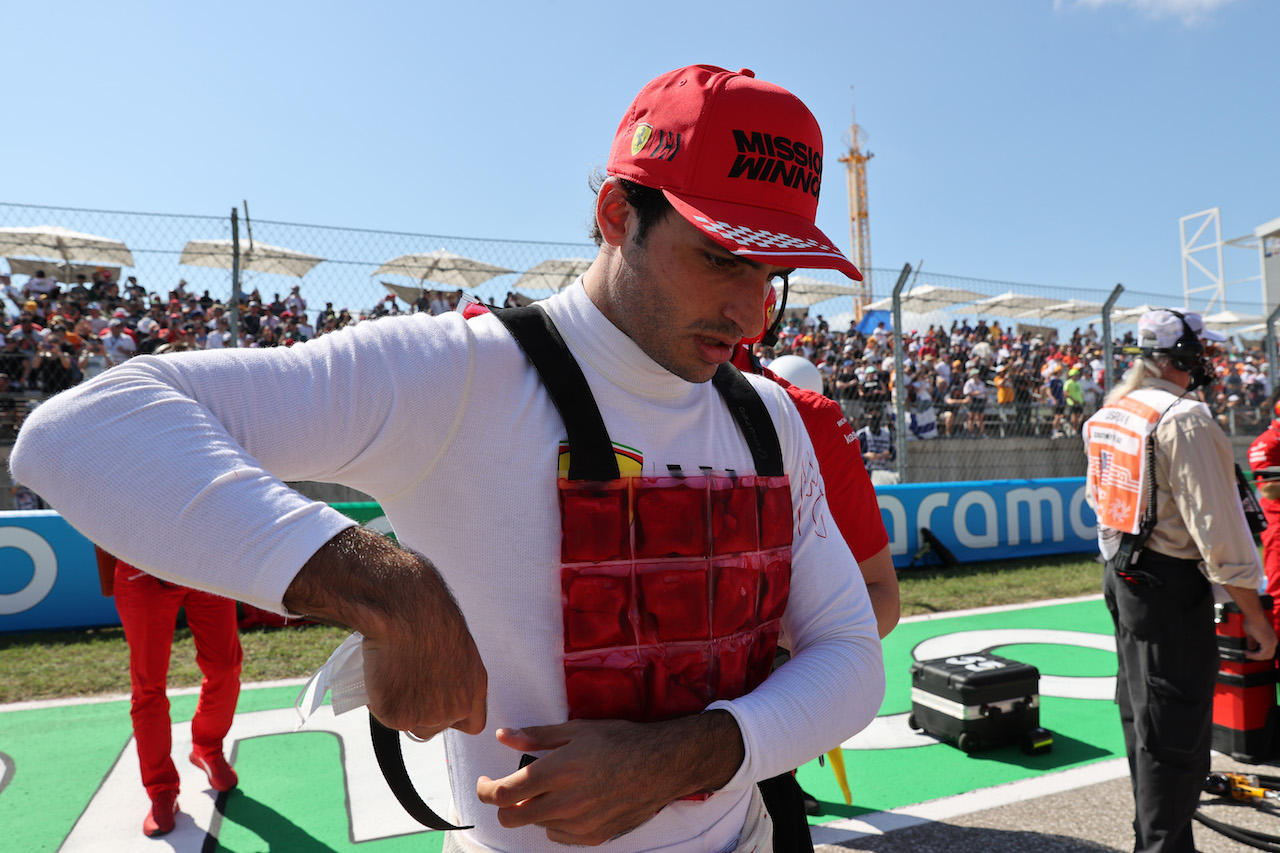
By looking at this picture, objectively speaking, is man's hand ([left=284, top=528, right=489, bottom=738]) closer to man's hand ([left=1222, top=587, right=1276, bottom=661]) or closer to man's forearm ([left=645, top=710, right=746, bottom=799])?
man's forearm ([left=645, top=710, right=746, bottom=799])

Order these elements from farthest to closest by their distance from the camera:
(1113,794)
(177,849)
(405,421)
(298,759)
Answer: (298,759)
(1113,794)
(177,849)
(405,421)

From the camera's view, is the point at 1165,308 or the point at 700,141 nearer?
the point at 700,141

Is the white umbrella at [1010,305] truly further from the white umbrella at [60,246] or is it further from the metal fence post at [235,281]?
the white umbrella at [60,246]

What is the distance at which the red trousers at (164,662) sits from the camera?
3545mm

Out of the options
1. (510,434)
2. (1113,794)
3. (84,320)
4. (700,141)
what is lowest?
(1113,794)

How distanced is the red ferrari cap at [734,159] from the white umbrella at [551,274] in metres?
6.91

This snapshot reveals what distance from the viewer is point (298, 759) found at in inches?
167

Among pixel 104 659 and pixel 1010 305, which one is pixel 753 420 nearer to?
pixel 104 659

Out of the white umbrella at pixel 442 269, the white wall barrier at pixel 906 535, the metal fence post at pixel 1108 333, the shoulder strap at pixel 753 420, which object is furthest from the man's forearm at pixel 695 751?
the metal fence post at pixel 1108 333

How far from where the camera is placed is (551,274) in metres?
8.85

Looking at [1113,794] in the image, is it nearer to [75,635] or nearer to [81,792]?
[81,792]

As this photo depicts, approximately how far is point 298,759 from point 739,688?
3774 mm

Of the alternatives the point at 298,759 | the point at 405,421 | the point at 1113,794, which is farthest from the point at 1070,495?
the point at 405,421

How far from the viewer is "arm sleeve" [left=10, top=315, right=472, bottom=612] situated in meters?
0.80
